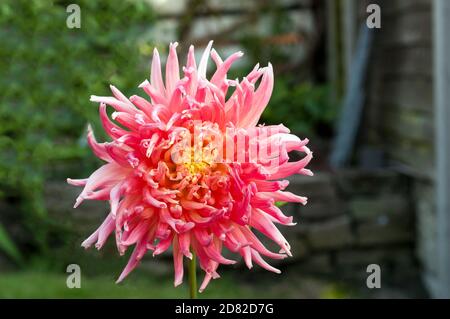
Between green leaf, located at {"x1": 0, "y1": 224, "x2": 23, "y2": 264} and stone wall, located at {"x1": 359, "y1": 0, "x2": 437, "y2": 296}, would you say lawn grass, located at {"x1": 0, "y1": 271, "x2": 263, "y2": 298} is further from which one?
stone wall, located at {"x1": 359, "y1": 0, "x2": 437, "y2": 296}

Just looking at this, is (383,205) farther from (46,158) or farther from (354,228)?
(46,158)

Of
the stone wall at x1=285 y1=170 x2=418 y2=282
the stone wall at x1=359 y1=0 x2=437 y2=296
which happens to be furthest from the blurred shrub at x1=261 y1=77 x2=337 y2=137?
the stone wall at x1=285 y1=170 x2=418 y2=282

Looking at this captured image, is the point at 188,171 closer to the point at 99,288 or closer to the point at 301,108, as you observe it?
the point at 99,288

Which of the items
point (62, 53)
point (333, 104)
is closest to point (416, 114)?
point (333, 104)

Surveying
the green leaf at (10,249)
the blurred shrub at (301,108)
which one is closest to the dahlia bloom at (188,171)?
the green leaf at (10,249)

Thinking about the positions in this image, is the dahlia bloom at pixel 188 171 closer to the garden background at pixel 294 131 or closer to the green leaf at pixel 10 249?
the garden background at pixel 294 131

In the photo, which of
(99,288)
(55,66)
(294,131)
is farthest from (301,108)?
(99,288)
